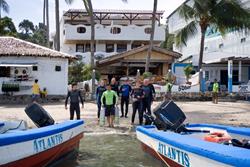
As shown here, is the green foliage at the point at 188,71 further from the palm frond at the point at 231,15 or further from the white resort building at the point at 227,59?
the palm frond at the point at 231,15

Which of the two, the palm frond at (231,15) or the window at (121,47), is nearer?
the palm frond at (231,15)

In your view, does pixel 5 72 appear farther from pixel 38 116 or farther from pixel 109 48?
pixel 109 48

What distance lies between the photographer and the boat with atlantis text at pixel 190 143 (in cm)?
656

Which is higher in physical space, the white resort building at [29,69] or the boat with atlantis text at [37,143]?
the white resort building at [29,69]

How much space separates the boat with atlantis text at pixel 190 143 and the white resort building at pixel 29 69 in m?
19.5

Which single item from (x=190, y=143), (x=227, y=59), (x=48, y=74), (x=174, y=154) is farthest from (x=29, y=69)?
(x=190, y=143)

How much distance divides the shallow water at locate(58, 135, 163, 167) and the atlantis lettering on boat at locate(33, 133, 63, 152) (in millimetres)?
951

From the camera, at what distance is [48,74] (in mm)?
30391

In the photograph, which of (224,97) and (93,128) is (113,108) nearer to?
(93,128)

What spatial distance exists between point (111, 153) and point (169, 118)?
2.25 metres

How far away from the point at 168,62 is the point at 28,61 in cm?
1510

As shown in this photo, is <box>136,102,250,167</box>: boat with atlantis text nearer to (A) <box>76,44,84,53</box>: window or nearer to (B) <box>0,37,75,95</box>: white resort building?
(B) <box>0,37,75,95</box>: white resort building

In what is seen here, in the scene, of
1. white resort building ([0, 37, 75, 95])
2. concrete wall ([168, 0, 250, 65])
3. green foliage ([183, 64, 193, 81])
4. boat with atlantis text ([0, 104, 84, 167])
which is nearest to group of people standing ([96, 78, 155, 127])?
boat with atlantis text ([0, 104, 84, 167])

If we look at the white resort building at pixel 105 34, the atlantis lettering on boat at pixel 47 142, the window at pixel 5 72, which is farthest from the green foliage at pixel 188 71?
the atlantis lettering on boat at pixel 47 142
